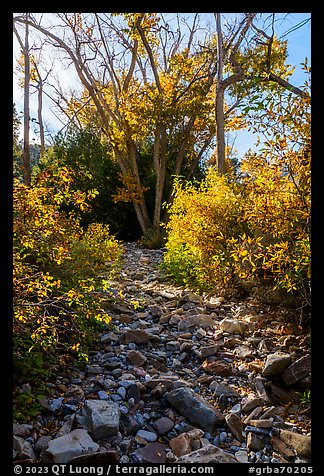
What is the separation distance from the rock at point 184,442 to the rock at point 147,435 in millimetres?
89

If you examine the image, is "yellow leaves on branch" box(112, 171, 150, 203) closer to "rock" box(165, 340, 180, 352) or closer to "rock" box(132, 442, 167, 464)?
"rock" box(165, 340, 180, 352)

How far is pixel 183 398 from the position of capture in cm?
200

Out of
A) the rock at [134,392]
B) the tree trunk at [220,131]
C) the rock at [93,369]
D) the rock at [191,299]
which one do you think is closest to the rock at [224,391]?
the rock at [134,392]

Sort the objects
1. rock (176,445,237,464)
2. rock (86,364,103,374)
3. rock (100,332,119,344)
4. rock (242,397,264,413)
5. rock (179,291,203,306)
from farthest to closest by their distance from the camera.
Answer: rock (179,291,203,306) < rock (100,332,119,344) < rock (86,364,103,374) < rock (242,397,264,413) < rock (176,445,237,464)

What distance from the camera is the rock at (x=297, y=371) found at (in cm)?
216

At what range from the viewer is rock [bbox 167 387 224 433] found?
6.23 feet

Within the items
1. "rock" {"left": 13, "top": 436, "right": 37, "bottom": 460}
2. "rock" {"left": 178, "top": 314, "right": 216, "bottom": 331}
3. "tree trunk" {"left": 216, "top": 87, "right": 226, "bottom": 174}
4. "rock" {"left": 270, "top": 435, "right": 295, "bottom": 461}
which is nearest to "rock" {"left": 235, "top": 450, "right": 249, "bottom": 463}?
"rock" {"left": 270, "top": 435, "right": 295, "bottom": 461}

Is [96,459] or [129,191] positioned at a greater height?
[129,191]

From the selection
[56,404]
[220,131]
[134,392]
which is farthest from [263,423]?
[220,131]

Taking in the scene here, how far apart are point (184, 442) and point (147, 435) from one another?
0.19 meters

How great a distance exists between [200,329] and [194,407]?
1.09m

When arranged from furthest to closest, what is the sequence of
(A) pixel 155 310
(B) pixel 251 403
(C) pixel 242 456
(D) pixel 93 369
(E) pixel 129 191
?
(E) pixel 129 191, (A) pixel 155 310, (D) pixel 93 369, (B) pixel 251 403, (C) pixel 242 456

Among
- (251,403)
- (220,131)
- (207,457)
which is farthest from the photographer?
(220,131)

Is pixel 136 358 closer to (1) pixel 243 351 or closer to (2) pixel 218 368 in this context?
(2) pixel 218 368
